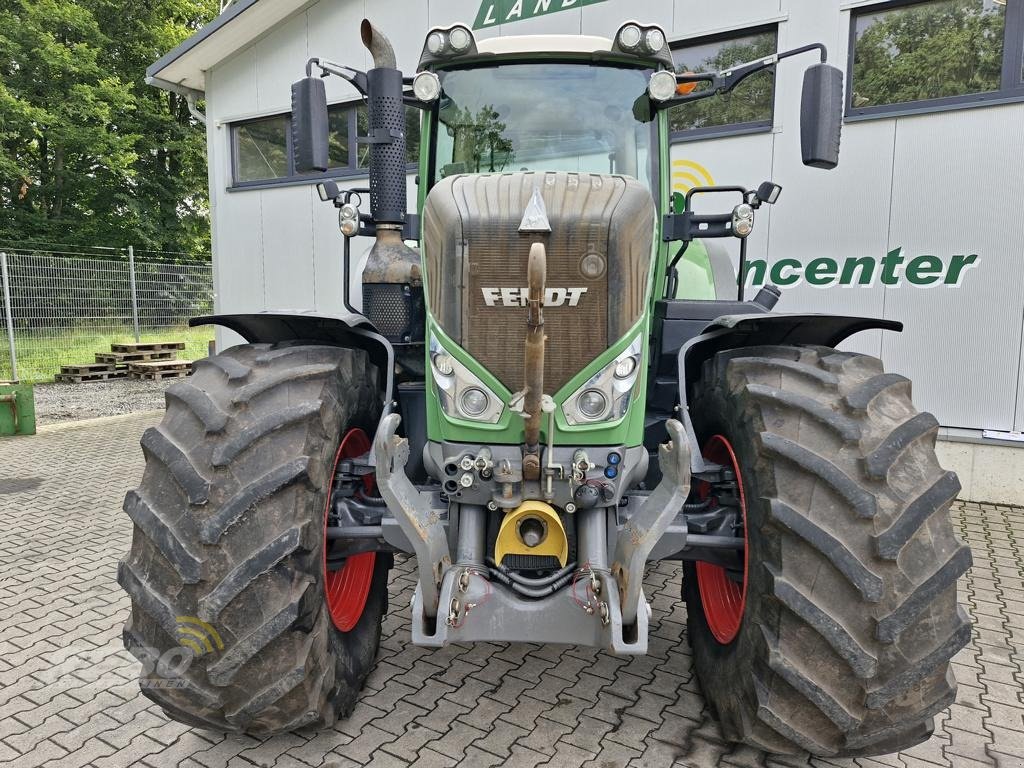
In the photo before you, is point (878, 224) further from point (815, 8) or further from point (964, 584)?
point (964, 584)

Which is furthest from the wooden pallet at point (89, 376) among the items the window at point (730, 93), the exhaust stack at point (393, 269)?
the exhaust stack at point (393, 269)

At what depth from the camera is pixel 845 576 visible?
207cm

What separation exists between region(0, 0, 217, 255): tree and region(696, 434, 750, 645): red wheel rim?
21124 millimetres

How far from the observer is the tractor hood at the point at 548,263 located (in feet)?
7.43

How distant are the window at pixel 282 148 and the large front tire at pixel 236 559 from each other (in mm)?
6535

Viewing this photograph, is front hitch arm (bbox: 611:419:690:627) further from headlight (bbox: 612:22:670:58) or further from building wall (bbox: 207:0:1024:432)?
building wall (bbox: 207:0:1024:432)

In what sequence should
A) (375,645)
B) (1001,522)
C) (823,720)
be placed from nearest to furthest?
(823,720), (375,645), (1001,522)

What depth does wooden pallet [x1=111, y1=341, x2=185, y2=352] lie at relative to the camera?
44.7 feet

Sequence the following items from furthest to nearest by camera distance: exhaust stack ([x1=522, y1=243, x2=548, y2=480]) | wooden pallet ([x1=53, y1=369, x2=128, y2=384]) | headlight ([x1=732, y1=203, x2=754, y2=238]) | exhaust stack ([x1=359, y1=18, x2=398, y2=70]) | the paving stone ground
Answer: wooden pallet ([x1=53, y1=369, x2=128, y2=384]) → headlight ([x1=732, y1=203, x2=754, y2=238]) → exhaust stack ([x1=359, y1=18, x2=398, y2=70]) → the paving stone ground → exhaust stack ([x1=522, y1=243, x2=548, y2=480])

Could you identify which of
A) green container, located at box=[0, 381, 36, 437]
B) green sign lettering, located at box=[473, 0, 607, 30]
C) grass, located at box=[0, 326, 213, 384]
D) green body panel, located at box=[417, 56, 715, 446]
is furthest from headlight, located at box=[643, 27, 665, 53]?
grass, located at box=[0, 326, 213, 384]

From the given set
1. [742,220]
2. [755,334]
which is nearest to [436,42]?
[742,220]

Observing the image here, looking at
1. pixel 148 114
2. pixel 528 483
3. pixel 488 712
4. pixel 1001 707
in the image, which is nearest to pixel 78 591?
pixel 488 712

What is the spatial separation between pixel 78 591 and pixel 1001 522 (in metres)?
6.11

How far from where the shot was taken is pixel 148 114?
21266mm
